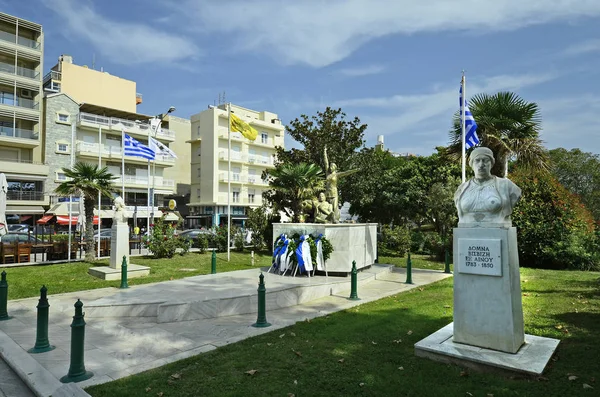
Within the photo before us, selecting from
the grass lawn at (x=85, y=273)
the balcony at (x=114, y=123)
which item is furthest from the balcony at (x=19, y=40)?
the grass lawn at (x=85, y=273)

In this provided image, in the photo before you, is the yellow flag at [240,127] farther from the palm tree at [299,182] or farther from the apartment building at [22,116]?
the apartment building at [22,116]

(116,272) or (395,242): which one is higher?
(395,242)

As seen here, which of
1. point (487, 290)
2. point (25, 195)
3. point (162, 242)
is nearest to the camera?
point (487, 290)

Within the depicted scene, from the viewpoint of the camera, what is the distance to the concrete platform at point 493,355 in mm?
4828

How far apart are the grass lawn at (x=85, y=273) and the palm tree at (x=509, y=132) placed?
430 inches

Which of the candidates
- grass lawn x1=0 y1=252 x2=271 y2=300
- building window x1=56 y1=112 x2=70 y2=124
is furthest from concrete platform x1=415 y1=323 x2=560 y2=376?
building window x1=56 y1=112 x2=70 y2=124

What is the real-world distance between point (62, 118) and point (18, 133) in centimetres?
469

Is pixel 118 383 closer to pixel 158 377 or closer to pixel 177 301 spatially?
pixel 158 377

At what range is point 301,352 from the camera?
6082 mm

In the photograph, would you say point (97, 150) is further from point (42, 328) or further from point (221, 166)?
point (42, 328)

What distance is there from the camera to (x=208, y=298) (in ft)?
28.8

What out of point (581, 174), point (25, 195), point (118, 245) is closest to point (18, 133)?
point (25, 195)

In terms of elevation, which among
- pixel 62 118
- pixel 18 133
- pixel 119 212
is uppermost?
pixel 62 118

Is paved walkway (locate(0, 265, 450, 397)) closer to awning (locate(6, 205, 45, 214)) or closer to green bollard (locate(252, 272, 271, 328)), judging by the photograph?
green bollard (locate(252, 272, 271, 328))
